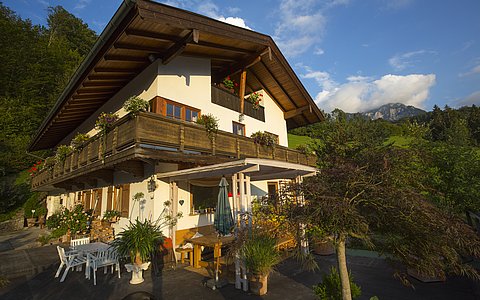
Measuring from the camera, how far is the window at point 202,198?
10111 mm

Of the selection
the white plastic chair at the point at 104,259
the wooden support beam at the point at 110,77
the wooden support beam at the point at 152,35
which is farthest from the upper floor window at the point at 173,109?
the white plastic chair at the point at 104,259

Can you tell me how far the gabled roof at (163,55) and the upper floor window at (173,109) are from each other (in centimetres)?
167

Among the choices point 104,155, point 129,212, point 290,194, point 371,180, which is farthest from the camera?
point 129,212

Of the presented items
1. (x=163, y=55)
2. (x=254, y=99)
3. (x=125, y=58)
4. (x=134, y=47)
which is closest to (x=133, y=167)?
(x=125, y=58)

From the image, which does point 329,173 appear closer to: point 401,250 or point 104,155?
point 401,250

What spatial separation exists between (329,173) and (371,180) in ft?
2.03

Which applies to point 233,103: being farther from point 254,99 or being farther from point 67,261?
point 67,261

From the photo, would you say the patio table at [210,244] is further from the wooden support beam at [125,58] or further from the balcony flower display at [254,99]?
the balcony flower display at [254,99]

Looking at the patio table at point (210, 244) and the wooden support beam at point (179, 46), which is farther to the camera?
the wooden support beam at point (179, 46)

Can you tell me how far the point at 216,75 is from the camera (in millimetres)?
14281

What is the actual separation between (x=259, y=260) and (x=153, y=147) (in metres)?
4.28

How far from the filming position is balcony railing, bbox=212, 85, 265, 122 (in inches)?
494

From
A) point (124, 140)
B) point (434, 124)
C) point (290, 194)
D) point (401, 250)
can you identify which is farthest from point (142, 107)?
point (434, 124)

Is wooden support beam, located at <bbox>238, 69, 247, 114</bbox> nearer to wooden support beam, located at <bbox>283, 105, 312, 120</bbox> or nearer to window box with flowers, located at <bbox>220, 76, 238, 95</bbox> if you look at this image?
window box with flowers, located at <bbox>220, 76, 238, 95</bbox>
